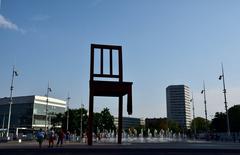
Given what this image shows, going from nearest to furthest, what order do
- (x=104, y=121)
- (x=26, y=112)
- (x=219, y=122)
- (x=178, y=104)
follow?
(x=219, y=122)
(x=104, y=121)
(x=26, y=112)
(x=178, y=104)

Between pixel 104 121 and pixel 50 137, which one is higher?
pixel 104 121

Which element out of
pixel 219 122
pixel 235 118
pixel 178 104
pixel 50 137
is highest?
pixel 178 104

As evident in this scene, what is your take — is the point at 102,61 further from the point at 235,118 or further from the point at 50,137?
the point at 235,118

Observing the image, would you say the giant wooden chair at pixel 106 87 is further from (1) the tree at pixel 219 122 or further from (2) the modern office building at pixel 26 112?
(2) the modern office building at pixel 26 112

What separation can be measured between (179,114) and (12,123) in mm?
80641

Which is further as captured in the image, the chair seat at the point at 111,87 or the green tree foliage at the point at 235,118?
the green tree foliage at the point at 235,118

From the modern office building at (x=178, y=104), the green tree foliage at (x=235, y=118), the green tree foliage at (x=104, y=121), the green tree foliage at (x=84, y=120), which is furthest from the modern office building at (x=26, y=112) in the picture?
the modern office building at (x=178, y=104)

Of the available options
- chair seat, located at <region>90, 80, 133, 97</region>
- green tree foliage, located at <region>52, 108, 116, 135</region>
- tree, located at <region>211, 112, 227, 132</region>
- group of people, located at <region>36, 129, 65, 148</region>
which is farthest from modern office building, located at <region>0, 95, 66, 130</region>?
chair seat, located at <region>90, 80, 133, 97</region>

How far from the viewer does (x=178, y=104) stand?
150 m

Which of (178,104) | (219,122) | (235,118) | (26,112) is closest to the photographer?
(235,118)

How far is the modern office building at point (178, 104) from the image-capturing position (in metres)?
148
